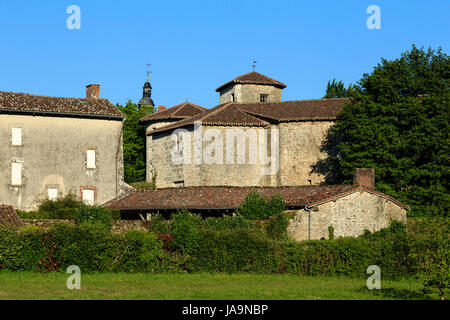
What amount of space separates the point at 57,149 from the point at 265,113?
15.0 m

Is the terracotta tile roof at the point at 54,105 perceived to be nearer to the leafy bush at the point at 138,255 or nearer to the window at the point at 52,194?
the window at the point at 52,194

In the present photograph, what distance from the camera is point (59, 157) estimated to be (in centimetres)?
4050

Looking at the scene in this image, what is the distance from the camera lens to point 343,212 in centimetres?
2911

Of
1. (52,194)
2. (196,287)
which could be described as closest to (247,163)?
(52,194)

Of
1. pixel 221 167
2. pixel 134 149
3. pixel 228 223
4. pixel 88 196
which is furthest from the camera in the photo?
pixel 134 149

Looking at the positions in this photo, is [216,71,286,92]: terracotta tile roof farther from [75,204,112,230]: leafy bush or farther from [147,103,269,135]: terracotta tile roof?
[75,204,112,230]: leafy bush

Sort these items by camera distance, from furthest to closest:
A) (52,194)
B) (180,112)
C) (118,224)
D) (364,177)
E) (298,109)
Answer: (180,112), (298,109), (52,194), (364,177), (118,224)

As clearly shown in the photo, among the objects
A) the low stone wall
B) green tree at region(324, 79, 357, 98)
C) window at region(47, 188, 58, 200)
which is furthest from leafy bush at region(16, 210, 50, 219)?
green tree at region(324, 79, 357, 98)

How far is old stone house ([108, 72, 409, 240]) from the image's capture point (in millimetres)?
32094

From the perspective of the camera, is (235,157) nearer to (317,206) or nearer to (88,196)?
(88,196)

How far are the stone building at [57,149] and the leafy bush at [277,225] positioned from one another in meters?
16.6

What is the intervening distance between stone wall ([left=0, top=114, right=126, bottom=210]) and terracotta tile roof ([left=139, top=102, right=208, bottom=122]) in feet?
28.1
